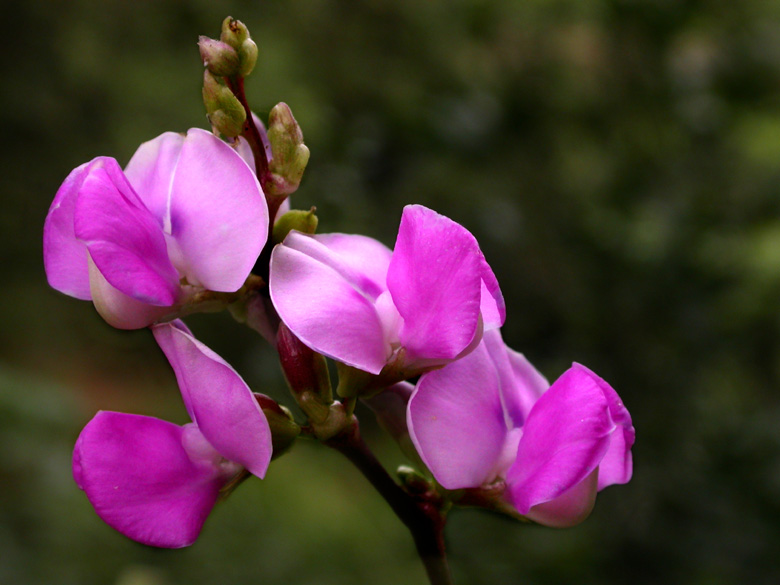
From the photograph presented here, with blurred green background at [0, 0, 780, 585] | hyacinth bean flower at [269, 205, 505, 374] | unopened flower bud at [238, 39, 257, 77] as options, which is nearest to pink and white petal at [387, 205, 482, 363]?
hyacinth bean flower at [269, 205, 505, 374]

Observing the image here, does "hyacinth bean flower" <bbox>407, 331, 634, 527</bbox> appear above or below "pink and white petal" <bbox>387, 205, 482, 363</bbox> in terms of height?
below

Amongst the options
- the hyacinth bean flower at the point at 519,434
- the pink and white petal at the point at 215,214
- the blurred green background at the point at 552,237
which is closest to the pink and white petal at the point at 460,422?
the hyacinth bean flower at the point at 519,434

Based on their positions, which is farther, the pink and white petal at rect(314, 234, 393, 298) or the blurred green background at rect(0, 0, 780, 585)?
the blurred green background at rect(0, 0, 780, 585)

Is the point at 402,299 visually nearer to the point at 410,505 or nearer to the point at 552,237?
the point at 410,505

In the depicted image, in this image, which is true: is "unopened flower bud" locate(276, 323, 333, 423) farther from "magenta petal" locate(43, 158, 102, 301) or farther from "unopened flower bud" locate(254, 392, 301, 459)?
"magenta petal" locate(43, 158, 102, 301)

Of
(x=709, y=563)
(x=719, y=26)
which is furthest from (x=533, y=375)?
(x=719, y=26)

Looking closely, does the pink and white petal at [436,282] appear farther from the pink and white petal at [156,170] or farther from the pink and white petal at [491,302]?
the pink and white petal at [156,170]
